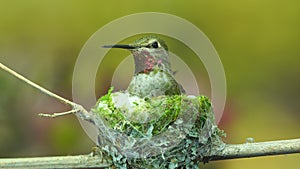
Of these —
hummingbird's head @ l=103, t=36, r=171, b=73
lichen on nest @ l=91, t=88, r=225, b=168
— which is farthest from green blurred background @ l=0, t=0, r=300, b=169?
lichen on nest @ l=91, t=88, r=225, b=168

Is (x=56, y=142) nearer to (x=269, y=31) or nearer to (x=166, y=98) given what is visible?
(x=166, y=98)

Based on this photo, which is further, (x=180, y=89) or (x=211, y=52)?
(x=211, y=52)

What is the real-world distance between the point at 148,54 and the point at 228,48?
1007 millimetres

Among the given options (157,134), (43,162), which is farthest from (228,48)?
(43,162)

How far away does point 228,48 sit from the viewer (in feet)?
9.16

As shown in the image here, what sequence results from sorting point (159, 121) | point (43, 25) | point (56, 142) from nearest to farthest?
point (159, 121) < point (56, 142) < point (43, 25)

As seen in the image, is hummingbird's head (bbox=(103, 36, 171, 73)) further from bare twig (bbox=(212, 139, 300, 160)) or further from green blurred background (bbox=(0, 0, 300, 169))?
green blurred background (bbox=(0, 0, 300, 169))

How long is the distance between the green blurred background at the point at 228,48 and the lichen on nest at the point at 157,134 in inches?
36.9

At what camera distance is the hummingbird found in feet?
6.12

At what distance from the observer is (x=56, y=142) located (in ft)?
8.50

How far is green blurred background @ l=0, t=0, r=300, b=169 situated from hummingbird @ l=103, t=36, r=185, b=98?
763mm

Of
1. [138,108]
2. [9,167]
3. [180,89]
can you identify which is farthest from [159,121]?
[9,167]

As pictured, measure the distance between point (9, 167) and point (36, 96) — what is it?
1148mm

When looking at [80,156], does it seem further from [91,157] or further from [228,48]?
[228,48]
